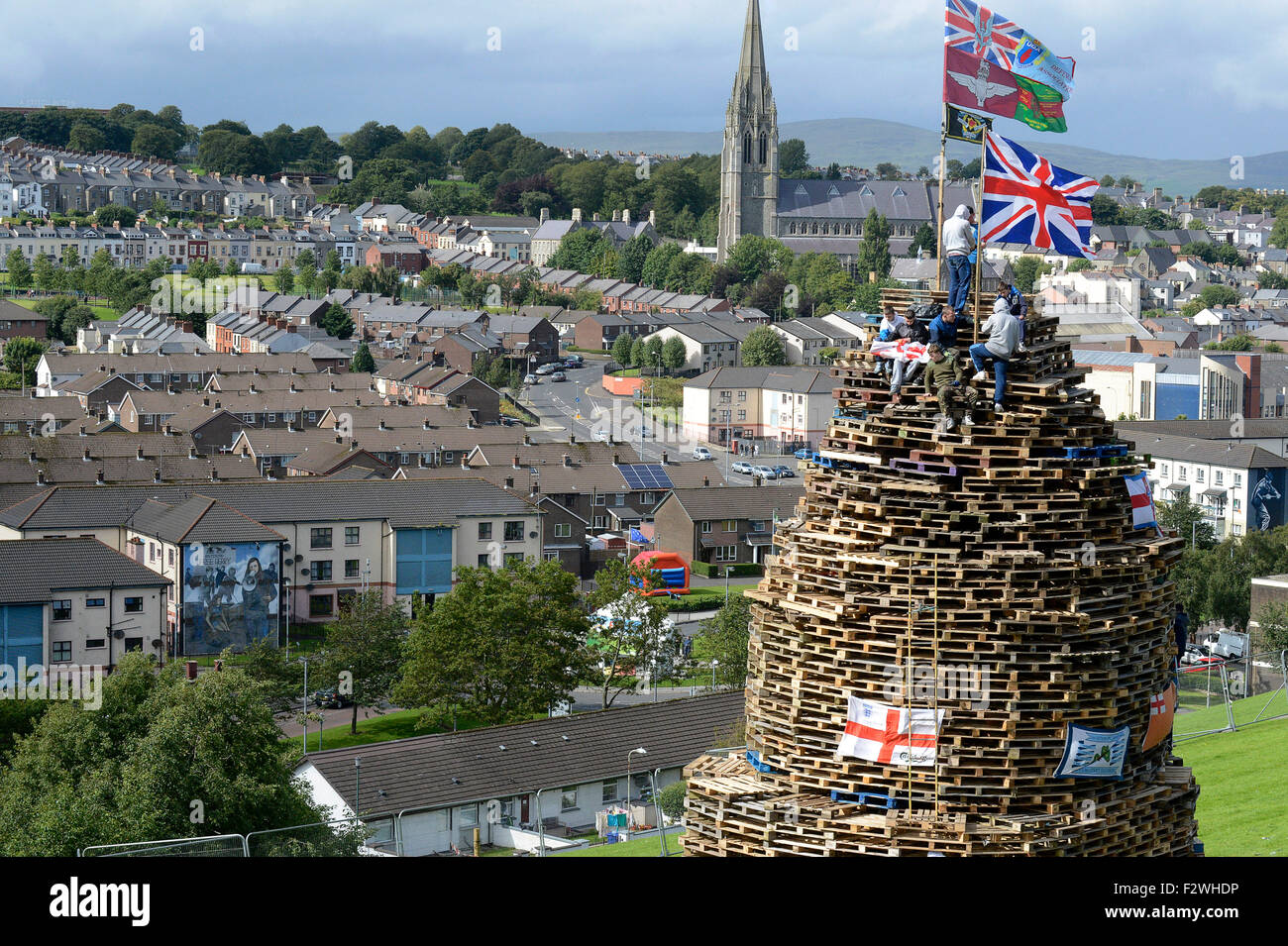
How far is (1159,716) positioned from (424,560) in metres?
33.7

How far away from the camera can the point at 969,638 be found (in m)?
10.5

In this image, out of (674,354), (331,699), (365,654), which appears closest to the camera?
(365,654)

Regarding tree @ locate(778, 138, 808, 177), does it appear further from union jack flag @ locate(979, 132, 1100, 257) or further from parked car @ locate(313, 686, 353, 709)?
union jack flag @ locate(979, 132, 1100, 257)

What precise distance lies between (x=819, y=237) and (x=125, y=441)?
9846cm

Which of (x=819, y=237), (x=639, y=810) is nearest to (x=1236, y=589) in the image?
(x=639, y=810)

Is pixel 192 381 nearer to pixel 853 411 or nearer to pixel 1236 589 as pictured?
pixel 1236 589

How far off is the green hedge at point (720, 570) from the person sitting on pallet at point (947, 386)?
4005 cm

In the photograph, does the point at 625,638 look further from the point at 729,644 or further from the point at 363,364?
the point at 363,364

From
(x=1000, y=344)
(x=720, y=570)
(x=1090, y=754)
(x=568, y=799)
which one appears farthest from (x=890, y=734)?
(x=720, y=570)

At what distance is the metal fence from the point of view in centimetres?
2792

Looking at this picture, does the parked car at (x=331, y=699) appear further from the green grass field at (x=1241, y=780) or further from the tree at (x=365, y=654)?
the green grass field at (x=1241, y=780)

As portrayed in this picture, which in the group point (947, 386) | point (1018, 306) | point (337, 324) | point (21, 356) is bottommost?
point (947, 386)

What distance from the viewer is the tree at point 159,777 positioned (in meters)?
21.0

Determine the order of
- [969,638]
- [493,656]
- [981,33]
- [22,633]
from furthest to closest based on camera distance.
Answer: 1. [22,633]
2. [493,656]
3. [981,33]
4. [969,638]
